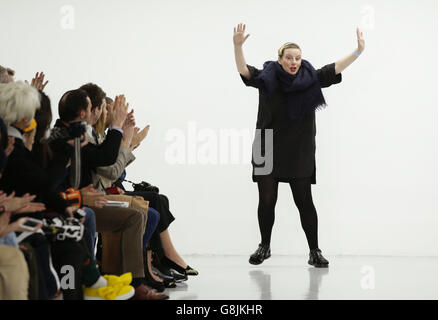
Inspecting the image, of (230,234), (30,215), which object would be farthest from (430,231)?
(30,215)

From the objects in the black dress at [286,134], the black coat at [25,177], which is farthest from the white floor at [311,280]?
the black coat at [25,177]

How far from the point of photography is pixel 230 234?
5.02 metres

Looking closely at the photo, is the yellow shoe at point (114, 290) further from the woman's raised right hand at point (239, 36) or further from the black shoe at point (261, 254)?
the woman's raised right hand at point (239, 36)

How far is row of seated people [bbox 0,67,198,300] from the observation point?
218 cm

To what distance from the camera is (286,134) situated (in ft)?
13.3

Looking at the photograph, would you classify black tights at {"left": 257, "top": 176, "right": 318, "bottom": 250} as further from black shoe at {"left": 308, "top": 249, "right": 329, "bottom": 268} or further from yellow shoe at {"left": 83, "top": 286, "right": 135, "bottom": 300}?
yellow shoe at {"left": 83, "top": 286, "right": 135, "bottom": 300}

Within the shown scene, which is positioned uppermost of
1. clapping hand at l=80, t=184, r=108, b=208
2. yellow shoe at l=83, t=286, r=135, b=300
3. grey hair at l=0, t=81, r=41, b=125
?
grey hair at l=0, t=81, r=41, b=125

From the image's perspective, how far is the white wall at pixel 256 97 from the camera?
495 centimetres

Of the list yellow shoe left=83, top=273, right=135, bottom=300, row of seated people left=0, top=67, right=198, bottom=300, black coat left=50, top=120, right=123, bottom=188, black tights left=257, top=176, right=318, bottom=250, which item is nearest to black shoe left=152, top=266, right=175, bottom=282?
row of seated people left=0, top=67, right=198, bottom=300

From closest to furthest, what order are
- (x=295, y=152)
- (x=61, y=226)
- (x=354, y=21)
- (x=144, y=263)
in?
1. (x=61, y=226)
2. (x=144, y=263)
3. (x=295, y=152)
4. (x=354, y=21)

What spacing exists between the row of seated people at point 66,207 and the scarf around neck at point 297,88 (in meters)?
1.08

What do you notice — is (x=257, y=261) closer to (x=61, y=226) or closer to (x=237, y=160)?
(x=237, y=160)

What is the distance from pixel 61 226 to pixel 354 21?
3.27 m

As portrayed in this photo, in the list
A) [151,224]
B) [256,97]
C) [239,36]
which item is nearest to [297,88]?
[239,36]
